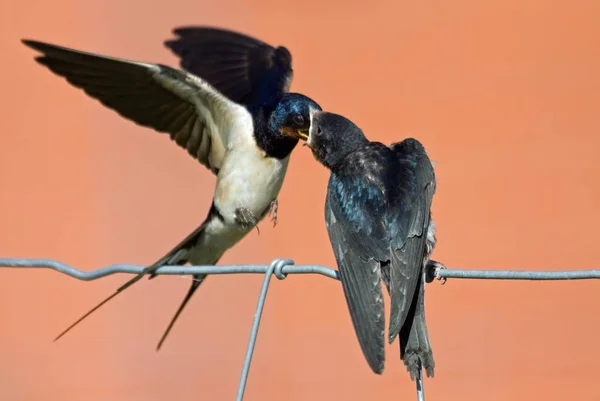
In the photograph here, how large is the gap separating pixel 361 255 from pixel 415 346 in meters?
0.26

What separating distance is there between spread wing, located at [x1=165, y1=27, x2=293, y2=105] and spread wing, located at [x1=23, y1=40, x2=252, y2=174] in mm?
192

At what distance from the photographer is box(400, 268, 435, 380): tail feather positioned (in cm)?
221

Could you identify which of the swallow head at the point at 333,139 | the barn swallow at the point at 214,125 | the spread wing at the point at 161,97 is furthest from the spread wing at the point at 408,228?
the spread wing at the point at 161,97

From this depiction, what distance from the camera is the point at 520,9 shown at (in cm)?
504

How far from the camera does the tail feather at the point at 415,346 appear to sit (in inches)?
87.0

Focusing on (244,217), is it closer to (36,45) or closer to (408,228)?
(36,45)

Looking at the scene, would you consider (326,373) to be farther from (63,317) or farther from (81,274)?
(81,274)

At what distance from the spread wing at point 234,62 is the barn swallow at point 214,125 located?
17 centimetres

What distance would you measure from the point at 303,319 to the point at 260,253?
0.37 metres

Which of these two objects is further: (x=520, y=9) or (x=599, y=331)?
(x=520, y=9)

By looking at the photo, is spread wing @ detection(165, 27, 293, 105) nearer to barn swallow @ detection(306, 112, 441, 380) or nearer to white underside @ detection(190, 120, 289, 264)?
white underside @ detection(190, 120, 289, 264)

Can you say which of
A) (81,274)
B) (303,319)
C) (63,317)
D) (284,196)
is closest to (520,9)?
(284,196)

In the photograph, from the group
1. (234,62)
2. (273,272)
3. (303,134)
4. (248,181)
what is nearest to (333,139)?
(303,134)

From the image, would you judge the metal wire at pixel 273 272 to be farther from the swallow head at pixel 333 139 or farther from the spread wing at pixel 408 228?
the swallow head at pixel 333 139
